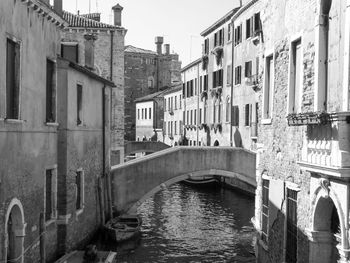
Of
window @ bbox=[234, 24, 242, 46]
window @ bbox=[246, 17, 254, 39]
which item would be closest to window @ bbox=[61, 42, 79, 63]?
window @ bbox=[246, 17, 254, 39]

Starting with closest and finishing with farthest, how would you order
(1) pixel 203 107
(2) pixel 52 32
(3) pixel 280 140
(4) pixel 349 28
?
1. (4) pixel 349 28
2. (3) pixel 280 140
3. (2) pixel 52 32
4. (1) pixel 203 107

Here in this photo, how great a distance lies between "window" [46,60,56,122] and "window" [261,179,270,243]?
5710mm

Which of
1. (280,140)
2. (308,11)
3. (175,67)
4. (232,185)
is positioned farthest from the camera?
(175,67)

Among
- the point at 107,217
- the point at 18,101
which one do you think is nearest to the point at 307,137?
the point at 18,101

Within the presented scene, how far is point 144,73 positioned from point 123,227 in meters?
44.0

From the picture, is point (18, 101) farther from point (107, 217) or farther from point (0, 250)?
point (107, 217)

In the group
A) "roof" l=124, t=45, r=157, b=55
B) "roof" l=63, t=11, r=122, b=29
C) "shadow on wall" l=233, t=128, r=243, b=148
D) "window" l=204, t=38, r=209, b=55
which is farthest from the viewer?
"roof" l=124, t=45, r=157, b=55

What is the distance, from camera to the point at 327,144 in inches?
305

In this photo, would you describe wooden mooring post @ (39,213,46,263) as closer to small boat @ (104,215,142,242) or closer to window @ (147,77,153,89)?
small boat @ (104,215,142,242)

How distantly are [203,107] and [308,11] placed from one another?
30.4 metres

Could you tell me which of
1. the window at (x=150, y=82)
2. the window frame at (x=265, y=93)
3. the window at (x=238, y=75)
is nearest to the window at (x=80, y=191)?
the window frame at (x=265, y=93)

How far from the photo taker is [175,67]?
6438 cm

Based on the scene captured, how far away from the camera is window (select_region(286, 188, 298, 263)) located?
9828mm

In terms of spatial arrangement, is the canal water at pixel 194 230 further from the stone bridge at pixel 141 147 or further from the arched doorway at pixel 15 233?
the arched doorway at pixel 15 233
